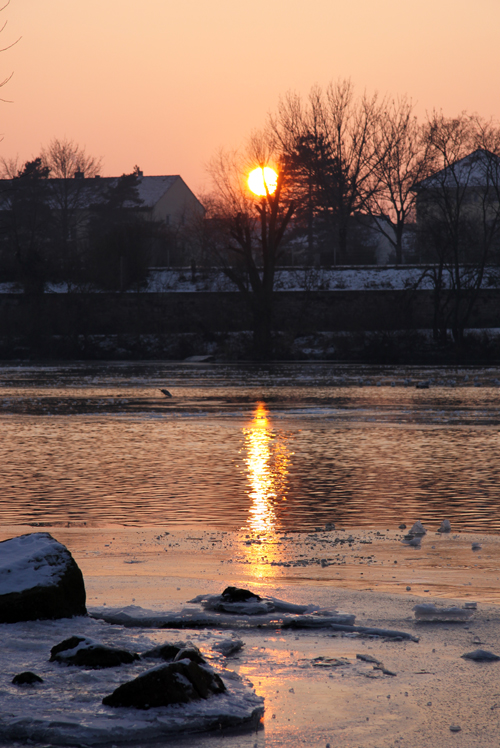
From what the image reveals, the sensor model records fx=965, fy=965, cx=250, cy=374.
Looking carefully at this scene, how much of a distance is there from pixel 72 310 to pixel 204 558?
172 feet

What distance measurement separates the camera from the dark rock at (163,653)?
5051 mm

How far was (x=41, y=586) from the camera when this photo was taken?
5824 mm

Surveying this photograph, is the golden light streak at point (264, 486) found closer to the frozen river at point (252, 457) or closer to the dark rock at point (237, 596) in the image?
the frozen river at point (252, 457)

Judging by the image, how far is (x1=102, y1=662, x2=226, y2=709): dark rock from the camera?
448cm

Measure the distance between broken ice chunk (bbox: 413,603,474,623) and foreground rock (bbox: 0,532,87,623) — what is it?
2.07m

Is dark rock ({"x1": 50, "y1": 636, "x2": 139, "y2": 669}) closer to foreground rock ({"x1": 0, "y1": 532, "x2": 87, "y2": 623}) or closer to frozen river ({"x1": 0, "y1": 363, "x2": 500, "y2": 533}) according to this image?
foreground rock ({"x1": 0, "y1": 532, "x2": 87, "y2": 623})

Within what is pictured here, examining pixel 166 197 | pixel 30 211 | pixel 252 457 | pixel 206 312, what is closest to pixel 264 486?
pixel 252 457

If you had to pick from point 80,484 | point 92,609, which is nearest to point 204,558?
point 92,609

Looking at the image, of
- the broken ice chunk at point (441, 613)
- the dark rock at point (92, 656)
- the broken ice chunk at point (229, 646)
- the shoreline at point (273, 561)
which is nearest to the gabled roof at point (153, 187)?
the shoreline at point (273, 561)

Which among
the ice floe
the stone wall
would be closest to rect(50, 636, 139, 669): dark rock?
the ice floe

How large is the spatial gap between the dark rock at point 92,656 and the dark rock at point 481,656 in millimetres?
1771

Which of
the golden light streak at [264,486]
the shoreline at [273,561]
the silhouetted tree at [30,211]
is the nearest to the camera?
the shoreline at [273,561]

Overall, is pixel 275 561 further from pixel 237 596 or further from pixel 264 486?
pixel 264 486

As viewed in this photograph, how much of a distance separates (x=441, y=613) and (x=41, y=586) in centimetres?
246
